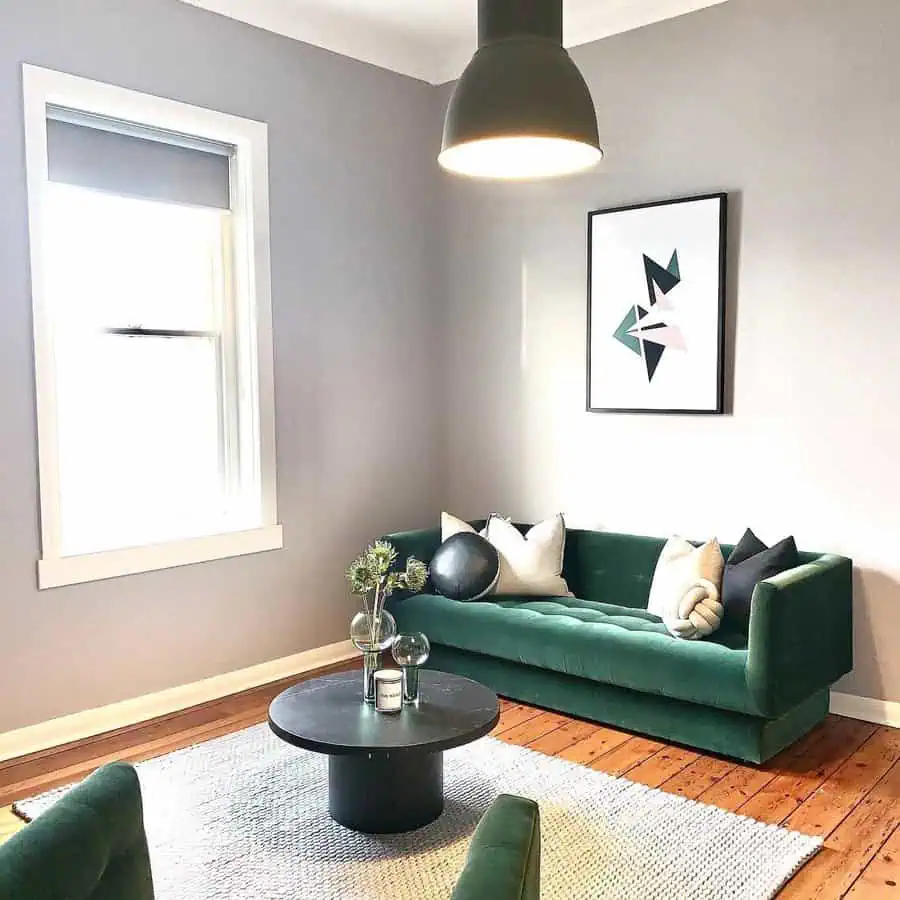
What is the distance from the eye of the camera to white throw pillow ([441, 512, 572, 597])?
14.0 feet

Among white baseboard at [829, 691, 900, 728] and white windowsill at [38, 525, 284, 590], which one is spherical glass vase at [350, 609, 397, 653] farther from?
white baseboard at [829, 691, 900, 728]

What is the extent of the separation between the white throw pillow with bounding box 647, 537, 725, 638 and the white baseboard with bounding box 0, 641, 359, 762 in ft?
5.36

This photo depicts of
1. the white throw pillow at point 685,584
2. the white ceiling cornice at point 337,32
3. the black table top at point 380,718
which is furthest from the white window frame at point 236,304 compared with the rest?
the white throw pillow at point 685,584

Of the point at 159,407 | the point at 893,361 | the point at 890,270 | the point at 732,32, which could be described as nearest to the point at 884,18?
the point at 732,32

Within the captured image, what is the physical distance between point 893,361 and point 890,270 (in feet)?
1.13

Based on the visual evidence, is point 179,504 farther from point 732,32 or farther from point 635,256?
point 732,32

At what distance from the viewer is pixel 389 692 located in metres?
2.87

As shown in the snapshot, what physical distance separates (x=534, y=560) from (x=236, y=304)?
5.78ft

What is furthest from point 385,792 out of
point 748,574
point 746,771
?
point 748,574

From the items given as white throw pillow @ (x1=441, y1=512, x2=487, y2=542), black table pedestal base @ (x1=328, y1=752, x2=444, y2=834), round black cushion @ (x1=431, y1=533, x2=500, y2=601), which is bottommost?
black table pedestal base @ (x1=328, y1=752, x2=444, y2=834)

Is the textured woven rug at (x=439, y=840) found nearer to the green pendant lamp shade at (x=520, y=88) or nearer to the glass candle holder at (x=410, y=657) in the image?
the glass candle holder at (x=410, y=657)

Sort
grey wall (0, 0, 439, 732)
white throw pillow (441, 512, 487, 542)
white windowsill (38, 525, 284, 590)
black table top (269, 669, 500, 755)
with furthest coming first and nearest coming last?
white throw pillow (441, 512, 487, 542) < white windowsill (38, 525, 284, 590) < grey wall (0, 0, 439, 732) < black table top (269, 669, 500, 755)

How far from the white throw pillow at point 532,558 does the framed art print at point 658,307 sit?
65cm

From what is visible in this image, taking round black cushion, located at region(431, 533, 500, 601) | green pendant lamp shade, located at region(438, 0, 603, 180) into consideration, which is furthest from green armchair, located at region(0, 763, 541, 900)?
round black cushion, located at region(431, 533, 500, 601)
